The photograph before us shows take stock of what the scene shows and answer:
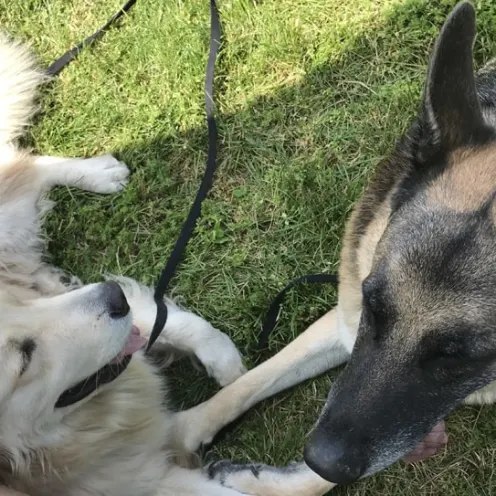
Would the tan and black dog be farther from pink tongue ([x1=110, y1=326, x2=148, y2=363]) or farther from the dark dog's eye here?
the dark dog's eye

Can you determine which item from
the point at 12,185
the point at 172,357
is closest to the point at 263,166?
the point at 172,357

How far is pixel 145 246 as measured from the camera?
3709 mm

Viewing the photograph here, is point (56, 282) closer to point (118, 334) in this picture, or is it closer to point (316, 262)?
point (118, 334)

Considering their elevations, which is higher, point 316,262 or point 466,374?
point 466,374

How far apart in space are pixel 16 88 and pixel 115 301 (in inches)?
81.1

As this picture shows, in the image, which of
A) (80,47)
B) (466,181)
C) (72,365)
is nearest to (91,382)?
(72,365)

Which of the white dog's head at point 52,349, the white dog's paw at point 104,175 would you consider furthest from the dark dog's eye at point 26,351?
the white dog's paw at point 104,175

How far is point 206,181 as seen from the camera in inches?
146

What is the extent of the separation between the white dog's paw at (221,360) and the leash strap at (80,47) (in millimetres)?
2258

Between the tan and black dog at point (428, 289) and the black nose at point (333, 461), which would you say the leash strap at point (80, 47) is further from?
the black nose at point (333, 461)

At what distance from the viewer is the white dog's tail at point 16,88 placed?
387 cm

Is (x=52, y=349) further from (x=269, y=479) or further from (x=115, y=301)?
(x=269, y=479)

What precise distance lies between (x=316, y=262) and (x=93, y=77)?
2.03 m

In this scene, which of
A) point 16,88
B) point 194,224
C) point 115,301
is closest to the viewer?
point 115,301
